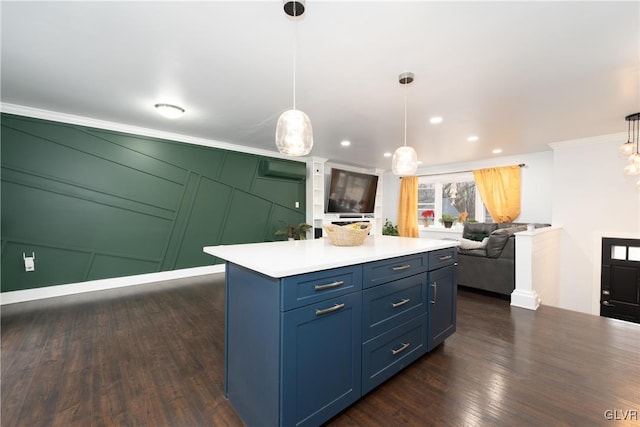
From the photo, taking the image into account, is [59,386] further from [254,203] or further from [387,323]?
[254,203]

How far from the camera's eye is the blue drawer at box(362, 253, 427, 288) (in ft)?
5.07

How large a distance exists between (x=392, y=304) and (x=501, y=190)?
527 cm

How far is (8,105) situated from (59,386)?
11.0 ft

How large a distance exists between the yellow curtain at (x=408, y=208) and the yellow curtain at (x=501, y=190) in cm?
156

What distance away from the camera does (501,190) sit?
5.59 meters

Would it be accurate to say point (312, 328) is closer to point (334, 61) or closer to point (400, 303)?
point (400, 303)

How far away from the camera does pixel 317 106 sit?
2.99 metres

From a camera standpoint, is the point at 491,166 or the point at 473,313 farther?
the point at 491,166

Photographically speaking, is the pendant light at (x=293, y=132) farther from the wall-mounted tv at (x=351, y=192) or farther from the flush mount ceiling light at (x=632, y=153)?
the wall-mounted tv at (x=351, y=192)

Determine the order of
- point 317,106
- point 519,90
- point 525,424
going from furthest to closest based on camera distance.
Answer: point 317,106 → point 519,90 → point 525,424

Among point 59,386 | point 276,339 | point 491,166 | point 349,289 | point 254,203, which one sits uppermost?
point 491,166

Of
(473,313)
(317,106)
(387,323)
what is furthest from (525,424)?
(317,106)

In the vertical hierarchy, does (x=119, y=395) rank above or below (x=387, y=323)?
below

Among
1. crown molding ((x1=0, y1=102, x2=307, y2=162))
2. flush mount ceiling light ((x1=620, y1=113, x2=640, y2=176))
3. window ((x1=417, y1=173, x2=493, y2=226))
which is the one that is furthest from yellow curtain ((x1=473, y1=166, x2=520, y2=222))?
crown molding ((x1=0, y1=102, x2=307, y2=162))
